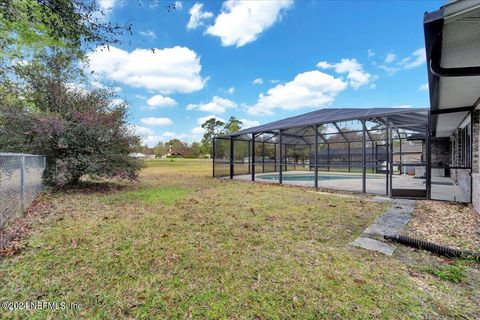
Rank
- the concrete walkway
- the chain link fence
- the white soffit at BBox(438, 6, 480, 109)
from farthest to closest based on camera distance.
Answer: the chain link fence < the concrete walkway < the white soffit at BBox(438, 6, 480, 109)

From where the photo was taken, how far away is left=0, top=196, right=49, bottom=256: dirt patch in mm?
2743

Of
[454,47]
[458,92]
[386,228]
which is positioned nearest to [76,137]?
[386,228]

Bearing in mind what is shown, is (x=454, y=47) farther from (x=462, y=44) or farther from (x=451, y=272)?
(x=451, y=272)

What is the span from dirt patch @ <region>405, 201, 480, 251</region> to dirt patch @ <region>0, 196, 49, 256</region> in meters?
5.50

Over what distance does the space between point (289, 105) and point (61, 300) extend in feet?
82.9

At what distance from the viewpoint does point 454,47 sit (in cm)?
259

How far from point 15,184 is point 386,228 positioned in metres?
6.61

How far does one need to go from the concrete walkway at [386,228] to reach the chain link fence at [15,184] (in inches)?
208

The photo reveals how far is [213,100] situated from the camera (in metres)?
28.0

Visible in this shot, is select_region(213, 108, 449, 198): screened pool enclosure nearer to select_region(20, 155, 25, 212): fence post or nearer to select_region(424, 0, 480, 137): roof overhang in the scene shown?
select_region(424, 0, 480, 137): roof overhang

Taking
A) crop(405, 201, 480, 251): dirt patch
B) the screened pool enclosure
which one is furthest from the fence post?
the screened pool enclosure

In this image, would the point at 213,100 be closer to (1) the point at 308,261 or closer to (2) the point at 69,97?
(2) the point at 69,97

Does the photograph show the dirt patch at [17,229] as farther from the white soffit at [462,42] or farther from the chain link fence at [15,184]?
the white soffit at [462,42]

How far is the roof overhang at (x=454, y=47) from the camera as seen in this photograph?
6.56ft
